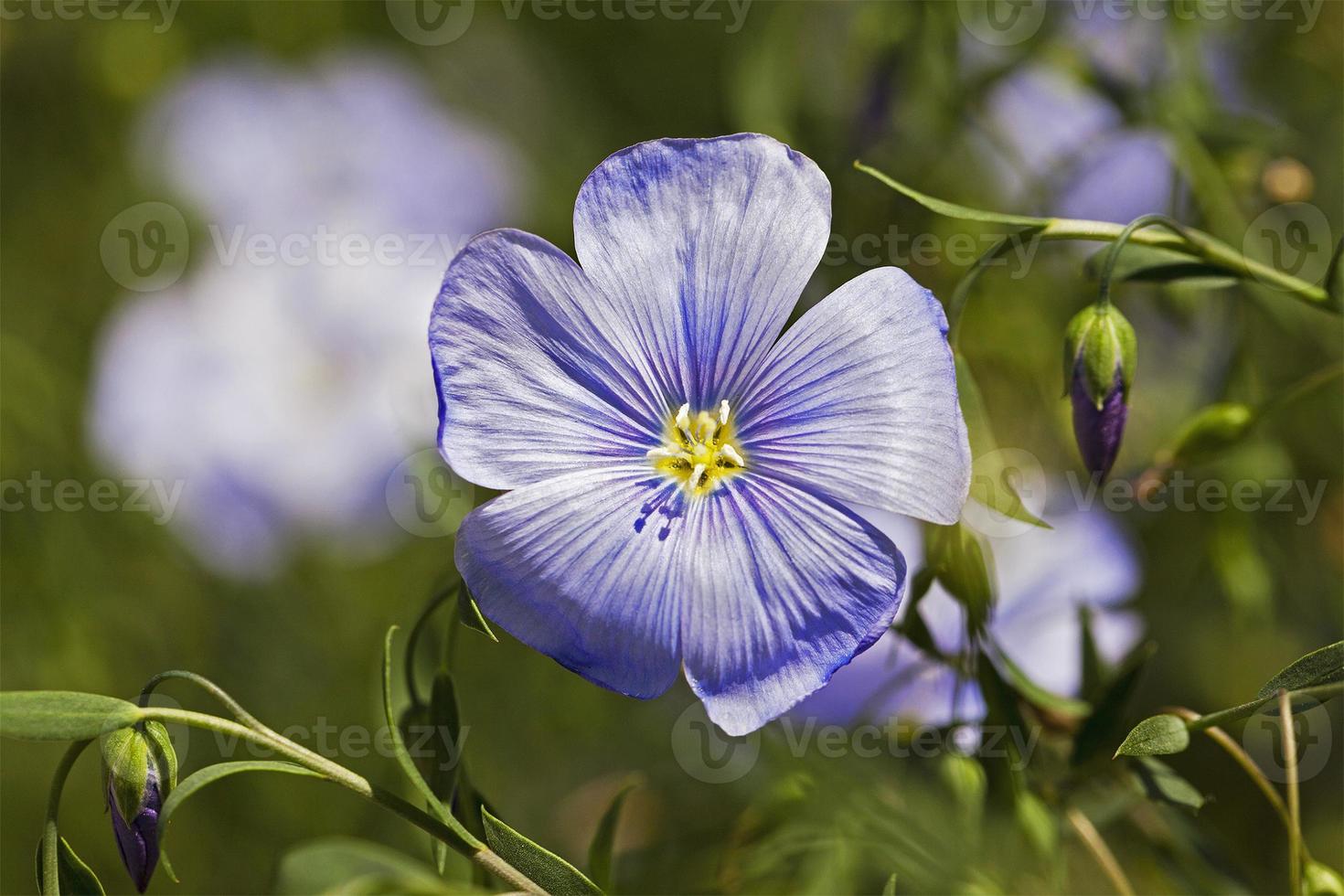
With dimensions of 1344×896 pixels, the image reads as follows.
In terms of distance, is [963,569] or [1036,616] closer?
[963,569]

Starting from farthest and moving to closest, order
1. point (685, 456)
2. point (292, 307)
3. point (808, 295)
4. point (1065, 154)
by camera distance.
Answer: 1. point (292, 307)
2. point (1065, 154)
3. point (808, 295)
4. point (685, 456)

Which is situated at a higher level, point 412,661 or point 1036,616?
point 412,661

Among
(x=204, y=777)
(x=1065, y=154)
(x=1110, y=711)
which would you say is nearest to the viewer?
(x=204, y=777)

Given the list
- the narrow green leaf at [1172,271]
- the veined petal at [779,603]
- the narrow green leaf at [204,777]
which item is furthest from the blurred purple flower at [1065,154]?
the narrow green leaf at [204,777]

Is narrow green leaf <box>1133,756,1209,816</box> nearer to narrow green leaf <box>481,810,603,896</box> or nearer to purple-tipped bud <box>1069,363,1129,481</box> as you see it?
purple-tipped bud <box>1069,363,1129,481</box>

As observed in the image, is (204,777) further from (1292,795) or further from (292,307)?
(292,307)

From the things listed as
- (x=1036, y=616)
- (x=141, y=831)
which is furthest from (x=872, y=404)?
(x=1036, y=616)
